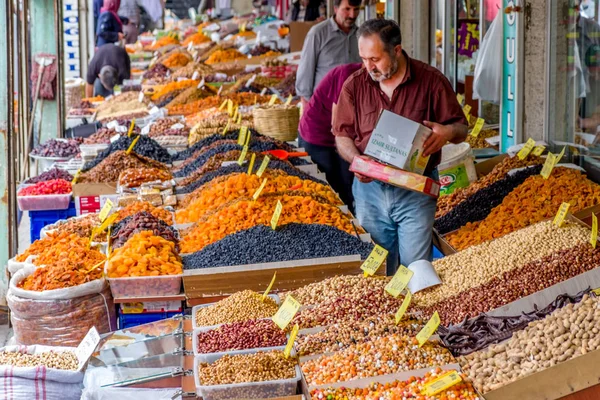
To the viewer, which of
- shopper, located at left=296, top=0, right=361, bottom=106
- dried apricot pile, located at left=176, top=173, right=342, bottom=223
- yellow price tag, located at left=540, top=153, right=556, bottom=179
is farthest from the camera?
shopper, located at left=296, top=0, right=361, bottom=106

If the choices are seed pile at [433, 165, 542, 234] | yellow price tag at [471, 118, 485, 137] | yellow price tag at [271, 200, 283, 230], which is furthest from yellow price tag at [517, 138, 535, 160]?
yellow price tag at [271, 200, 283, 230]

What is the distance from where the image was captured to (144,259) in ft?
13.4

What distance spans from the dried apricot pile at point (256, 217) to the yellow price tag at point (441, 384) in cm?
171

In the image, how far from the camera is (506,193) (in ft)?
17.4

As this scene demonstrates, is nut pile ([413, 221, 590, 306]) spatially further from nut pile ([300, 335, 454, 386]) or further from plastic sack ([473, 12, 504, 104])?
plastic sack ([473, 12, 504, 104])

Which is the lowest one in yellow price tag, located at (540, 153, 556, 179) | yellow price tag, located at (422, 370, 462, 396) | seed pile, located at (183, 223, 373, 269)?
yellow price tag, located at (422, 370, 462, 396)

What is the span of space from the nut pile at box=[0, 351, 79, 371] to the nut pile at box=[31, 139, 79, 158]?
4374 mm

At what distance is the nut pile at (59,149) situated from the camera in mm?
7906

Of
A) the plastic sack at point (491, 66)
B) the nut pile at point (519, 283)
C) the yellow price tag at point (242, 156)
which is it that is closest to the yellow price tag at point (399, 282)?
the nut pile at point (519, 283)

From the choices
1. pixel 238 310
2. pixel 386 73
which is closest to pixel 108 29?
pixel 386 73

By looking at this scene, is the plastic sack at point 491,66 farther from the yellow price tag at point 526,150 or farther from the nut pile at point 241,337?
the nut pile at point 241,337

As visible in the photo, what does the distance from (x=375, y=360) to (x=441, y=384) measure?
0.31m

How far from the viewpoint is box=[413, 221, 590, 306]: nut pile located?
12.6 ft

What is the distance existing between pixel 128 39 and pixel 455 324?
55.2ft
